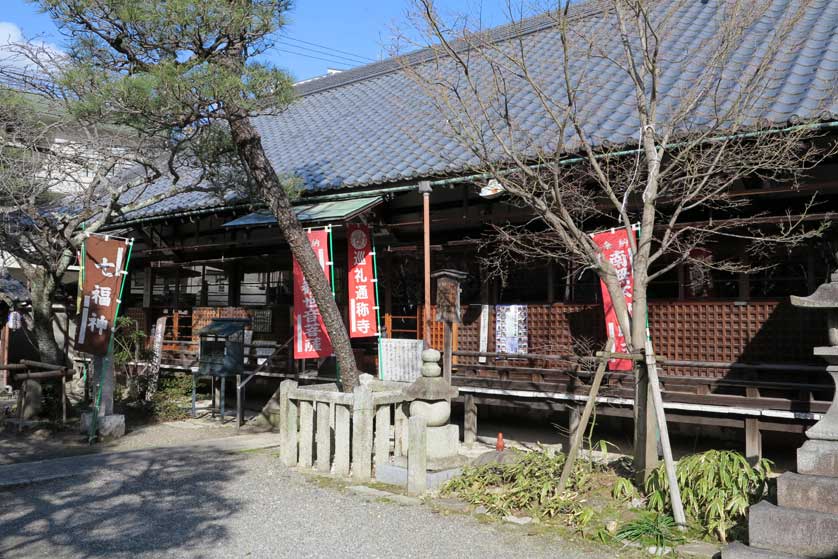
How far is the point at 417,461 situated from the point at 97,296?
586cm

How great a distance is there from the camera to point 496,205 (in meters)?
11.5

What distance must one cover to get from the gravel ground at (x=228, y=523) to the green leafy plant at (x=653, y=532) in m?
0.50

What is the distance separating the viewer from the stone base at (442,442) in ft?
26.3

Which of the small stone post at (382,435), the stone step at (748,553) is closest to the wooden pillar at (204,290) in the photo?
the small stone post at (382,435)

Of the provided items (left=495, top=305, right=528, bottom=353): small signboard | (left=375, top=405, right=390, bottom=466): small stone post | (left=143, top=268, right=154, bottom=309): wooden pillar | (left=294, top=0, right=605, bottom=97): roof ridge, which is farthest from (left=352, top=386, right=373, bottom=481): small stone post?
(left=143, top=268, right=154, bottom=309): wooden pillar

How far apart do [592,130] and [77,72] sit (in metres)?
6.90

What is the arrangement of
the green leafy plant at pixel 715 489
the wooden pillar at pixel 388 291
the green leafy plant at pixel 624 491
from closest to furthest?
the green leafy plant at pixel 715 489
the green leafy plant at pixel 624 491
the wooden pillar at pixel 388 291

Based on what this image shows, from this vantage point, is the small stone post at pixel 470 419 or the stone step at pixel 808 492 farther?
the small stone post at pixel 470 419

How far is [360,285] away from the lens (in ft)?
38.7

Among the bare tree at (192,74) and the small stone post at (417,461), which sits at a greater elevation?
the bare tree at (192,74)

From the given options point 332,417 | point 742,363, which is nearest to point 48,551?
point 332,417

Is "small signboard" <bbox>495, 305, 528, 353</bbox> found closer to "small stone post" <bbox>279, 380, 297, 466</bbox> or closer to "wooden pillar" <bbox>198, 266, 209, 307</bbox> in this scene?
"small stone post" <bbox>279, 380, 297, 466</bbox>

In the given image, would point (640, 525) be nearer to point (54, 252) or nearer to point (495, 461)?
point (495, 461)

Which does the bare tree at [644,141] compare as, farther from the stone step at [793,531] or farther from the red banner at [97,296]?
the red banner at [97,296]
